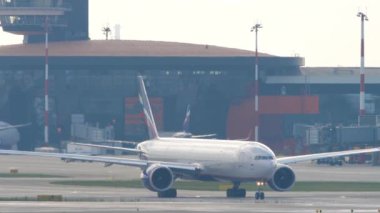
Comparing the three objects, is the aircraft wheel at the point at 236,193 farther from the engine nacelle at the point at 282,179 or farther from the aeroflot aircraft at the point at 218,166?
the engine nacelle at the point at 282,179

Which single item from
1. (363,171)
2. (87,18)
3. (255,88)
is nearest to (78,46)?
(87,18)

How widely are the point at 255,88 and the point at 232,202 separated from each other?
274 ft

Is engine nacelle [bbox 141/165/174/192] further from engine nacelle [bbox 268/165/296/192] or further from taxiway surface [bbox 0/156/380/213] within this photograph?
engine nacelle [bbox 268/165/296/192]

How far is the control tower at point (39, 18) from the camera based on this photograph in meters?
162

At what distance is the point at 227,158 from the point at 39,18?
3619 inches

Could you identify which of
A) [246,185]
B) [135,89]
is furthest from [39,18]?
[246,185]

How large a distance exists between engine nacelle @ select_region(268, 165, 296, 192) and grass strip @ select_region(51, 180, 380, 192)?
772 centimetres

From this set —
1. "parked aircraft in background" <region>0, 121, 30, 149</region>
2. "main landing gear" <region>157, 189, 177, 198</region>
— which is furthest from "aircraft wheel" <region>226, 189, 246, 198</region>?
"parked aircraft in background" <region>0, 121, 30, 149</region>

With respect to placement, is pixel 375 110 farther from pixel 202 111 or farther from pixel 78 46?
pixel 78 46

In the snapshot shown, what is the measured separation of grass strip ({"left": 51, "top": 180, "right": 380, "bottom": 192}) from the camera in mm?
83500

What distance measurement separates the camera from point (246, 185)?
87562 millimetres

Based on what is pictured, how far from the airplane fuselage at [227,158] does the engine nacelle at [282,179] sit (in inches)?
24.5

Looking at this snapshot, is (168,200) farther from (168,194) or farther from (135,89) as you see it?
(135,89)

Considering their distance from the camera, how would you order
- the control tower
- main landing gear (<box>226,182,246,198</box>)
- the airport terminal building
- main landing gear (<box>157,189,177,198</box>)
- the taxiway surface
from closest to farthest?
the taxiway surface → main landing gear (<box>157,189,177,198</box>) → main landing gear (<box>226,182,246,198</box>) → the airport terminal building → the control tower
